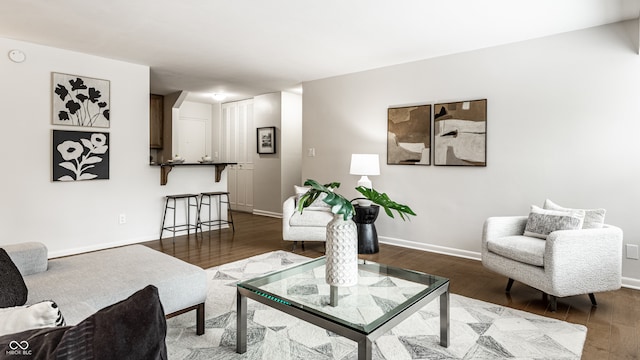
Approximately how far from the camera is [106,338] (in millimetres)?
596

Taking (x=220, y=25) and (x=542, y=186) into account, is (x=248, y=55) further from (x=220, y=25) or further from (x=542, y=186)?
(x=542, y=186)

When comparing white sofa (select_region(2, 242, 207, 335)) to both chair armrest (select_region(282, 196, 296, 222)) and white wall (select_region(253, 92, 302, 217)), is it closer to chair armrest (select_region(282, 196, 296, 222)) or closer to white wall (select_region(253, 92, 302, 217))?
chair armrest (select_region(282, 196, 296, 222))

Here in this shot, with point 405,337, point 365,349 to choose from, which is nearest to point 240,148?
point 405,337

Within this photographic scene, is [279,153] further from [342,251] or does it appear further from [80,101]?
[342,251]

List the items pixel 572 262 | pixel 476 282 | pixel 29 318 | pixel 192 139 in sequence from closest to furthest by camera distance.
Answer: pixel 29 318, pixel 572 262, pixel 476 282, pixel 192 139

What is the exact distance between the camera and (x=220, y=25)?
333 centimetres

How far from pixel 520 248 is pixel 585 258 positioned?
1.34ft

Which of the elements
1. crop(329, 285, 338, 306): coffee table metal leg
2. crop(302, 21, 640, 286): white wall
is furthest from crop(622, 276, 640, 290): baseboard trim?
crop(329, 285, 338, 306): coffee table metal leg

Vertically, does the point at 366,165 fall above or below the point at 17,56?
below

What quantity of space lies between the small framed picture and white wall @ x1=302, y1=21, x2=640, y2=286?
2016 mm

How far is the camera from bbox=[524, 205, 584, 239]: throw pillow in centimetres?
279

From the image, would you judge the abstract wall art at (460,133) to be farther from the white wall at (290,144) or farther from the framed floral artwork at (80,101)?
the framed floral artwork at (80,101)

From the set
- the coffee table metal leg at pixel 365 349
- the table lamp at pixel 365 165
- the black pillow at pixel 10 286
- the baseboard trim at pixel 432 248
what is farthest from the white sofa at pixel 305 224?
the black pillow at pixel 10 286

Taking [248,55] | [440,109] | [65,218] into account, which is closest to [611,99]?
[440,109]
